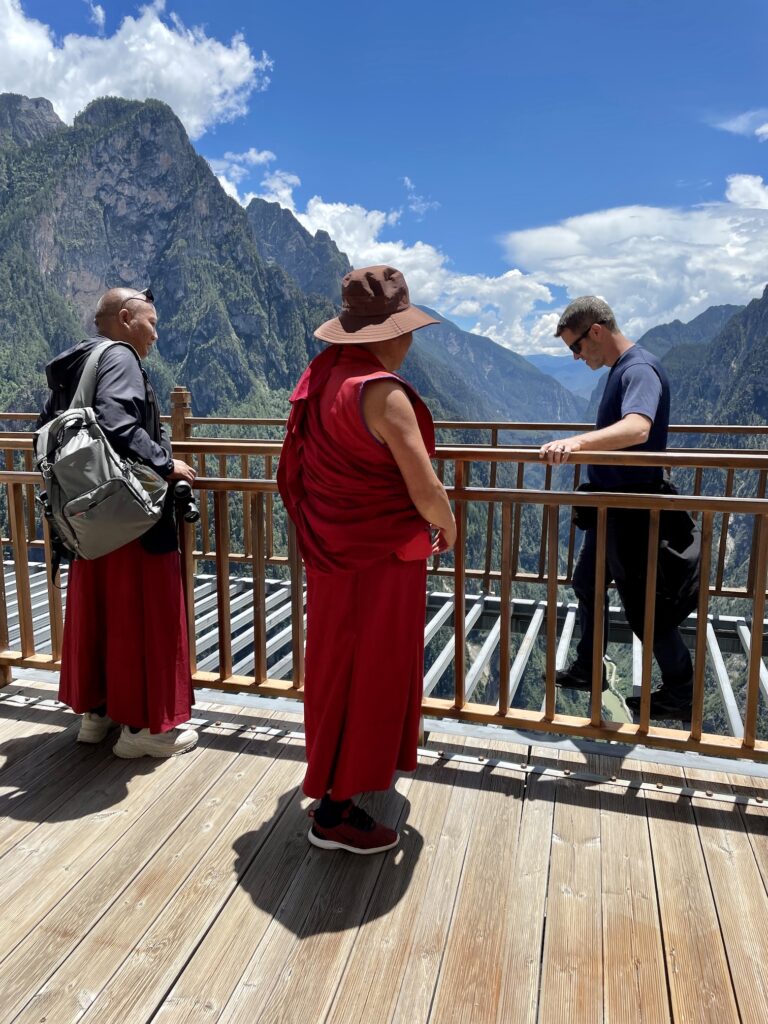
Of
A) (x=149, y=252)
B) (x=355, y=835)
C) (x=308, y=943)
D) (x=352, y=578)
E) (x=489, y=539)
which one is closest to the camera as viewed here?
(x=308, y=943)

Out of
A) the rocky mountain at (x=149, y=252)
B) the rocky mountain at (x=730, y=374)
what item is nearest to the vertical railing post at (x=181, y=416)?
the rocky mountain at (x=149, y=252)

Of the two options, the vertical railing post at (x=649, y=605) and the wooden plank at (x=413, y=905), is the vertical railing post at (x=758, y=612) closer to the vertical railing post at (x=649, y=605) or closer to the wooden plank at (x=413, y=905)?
the vertical railing post at (x=649, y=605)

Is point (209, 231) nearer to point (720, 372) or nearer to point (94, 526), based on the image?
point (720, 372)

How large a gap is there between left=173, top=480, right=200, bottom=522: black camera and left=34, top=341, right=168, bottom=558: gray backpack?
173 millimetres

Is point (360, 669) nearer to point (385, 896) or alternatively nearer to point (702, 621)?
point (385, 896)

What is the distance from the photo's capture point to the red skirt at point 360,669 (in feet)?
6.56

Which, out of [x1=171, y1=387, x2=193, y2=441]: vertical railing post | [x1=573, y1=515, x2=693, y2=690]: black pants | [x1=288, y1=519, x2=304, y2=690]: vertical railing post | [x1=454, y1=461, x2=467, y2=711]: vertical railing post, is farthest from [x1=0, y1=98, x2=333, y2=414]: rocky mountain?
[x1=454, y1=461, x2=467, y2=711]: vertical railing post

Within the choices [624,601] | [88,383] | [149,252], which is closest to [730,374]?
[149,252]

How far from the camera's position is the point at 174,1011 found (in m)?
1.56

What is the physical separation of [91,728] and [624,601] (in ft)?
6.60

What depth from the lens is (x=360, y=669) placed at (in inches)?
79.1

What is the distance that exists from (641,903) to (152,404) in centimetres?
198

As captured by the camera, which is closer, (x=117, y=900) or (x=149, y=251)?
(x=117, y=900)

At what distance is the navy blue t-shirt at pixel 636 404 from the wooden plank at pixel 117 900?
160 cm
